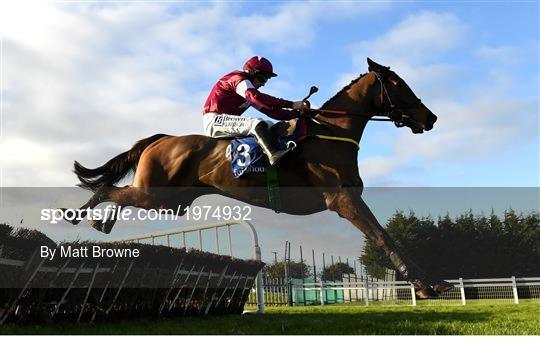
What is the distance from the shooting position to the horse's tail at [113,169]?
11.4 feet

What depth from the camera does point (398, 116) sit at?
9.83ft

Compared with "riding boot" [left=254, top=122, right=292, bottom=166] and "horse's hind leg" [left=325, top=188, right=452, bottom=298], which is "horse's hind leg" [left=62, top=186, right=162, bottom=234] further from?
"horse's hind leg" [left=325, top=188, right=452, bottom=298]

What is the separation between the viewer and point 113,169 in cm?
352

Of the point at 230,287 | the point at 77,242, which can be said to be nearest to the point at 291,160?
the point at 77,242

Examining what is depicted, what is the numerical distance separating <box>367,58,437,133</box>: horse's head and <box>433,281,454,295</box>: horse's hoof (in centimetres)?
95

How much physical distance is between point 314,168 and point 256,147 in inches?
13.1

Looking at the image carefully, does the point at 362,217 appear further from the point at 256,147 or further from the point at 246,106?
the point at 246,106

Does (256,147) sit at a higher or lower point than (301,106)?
lower

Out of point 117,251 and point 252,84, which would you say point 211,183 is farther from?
point 117,251

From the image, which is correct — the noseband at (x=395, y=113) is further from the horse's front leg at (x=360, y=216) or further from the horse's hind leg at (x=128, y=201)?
the horse's hind leg at (x=128, y=201)

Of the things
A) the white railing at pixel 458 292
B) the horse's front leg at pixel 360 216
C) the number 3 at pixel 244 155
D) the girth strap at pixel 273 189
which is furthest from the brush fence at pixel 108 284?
the white railing at pixel 458 292

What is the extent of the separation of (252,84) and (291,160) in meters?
0.45

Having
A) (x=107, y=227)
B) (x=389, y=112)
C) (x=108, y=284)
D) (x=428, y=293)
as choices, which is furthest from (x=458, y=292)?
(x=107, y=227)

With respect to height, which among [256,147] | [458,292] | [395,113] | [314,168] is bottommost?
A: [458,292]
